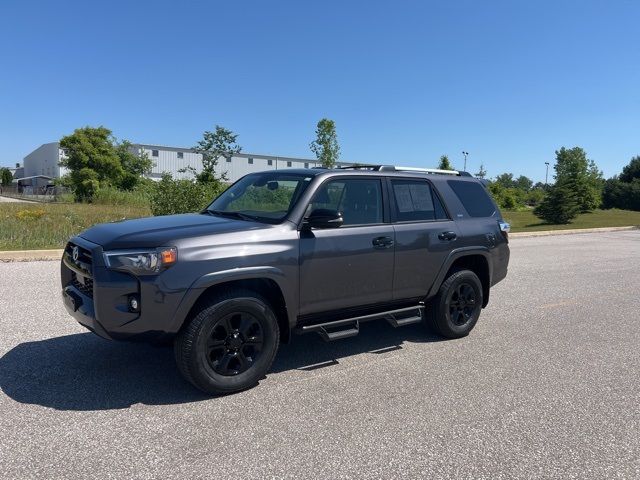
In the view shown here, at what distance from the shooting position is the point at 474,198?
5949 mm

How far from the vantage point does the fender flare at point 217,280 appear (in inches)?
146

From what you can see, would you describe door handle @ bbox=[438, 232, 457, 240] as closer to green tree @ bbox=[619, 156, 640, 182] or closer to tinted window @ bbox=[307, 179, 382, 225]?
tinted window @ bbox=[307, 179, 382, 225]

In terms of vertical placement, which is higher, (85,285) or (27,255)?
(85,285)

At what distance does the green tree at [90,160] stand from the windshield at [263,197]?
40190 mm

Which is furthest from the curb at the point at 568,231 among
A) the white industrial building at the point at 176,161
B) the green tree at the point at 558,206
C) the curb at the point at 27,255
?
the white industrial building at the point at 176,161

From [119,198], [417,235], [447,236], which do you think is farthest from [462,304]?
[119,198]

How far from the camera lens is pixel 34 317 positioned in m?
5.95

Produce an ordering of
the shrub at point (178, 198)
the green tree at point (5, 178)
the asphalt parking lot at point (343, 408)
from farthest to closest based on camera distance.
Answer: the green tree at point (5, 178) < the shrub at point (178, 198) < the asphalt parking lot at point (343, 408)

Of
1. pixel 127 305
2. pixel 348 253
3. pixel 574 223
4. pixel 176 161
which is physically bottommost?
pixel 574 223

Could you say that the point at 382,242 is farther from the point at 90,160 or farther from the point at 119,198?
the point at 90,160

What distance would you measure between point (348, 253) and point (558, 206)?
2677 centimetres

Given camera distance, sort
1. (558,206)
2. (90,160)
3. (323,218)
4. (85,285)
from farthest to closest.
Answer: (90,160)
(558,206)
(323,218)
(85,285)

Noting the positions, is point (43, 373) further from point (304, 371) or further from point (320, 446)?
point (320, 446)

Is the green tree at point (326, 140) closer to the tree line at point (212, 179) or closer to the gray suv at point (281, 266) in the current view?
the tree line at point (212, 179)
